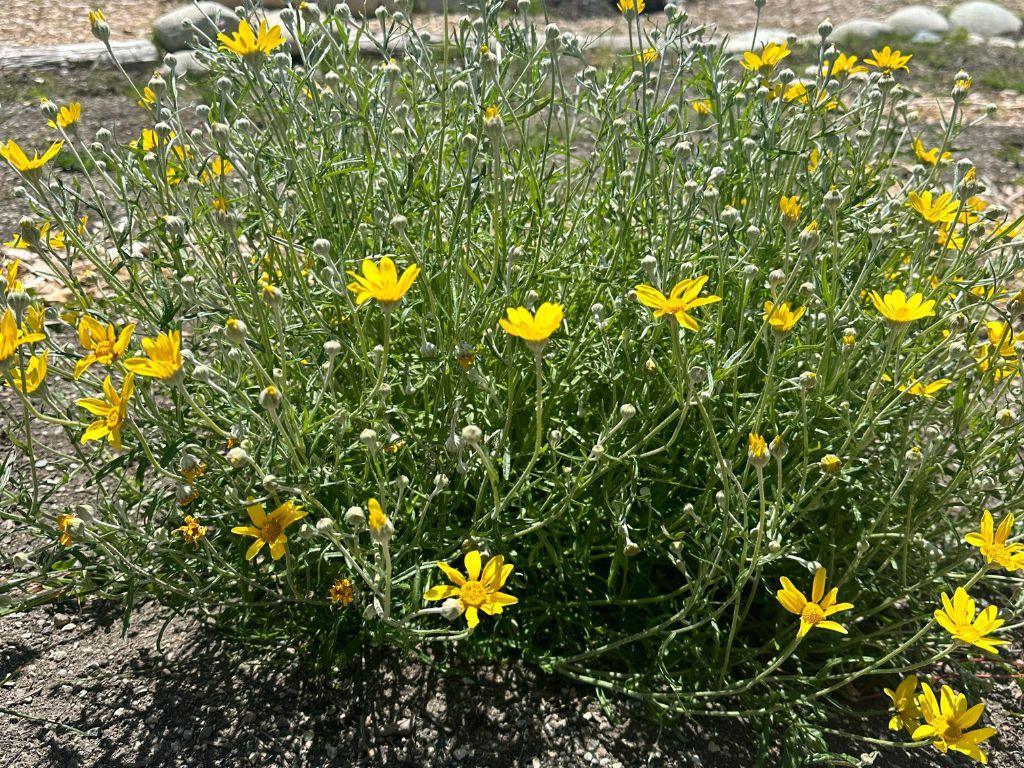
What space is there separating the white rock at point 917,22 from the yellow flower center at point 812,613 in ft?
28.2

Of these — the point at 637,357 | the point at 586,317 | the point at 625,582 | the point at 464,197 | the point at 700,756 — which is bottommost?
the point at 700,756

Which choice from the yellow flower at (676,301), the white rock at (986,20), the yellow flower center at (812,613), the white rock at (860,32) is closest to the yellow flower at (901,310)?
the yellow flower at (676,301)

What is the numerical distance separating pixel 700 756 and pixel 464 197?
1.55 metres

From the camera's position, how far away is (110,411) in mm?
1838

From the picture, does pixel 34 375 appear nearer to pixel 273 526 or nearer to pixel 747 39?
pixel 273 526

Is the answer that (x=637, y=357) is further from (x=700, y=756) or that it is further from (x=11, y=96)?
(x=11, y=96)

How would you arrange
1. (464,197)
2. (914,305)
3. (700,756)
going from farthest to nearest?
(700,756) → (464,197) → (914,305)

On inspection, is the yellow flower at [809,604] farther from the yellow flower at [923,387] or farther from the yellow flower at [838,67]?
the yellow flower at [838,67]

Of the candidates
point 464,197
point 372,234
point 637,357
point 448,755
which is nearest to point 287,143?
point 372,234

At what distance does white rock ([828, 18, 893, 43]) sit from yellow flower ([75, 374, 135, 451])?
850 cm

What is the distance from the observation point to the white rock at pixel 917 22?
878cm

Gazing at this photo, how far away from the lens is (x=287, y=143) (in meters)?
2.20

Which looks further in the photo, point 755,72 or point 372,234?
point 755,72

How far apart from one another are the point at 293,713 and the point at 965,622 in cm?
165
